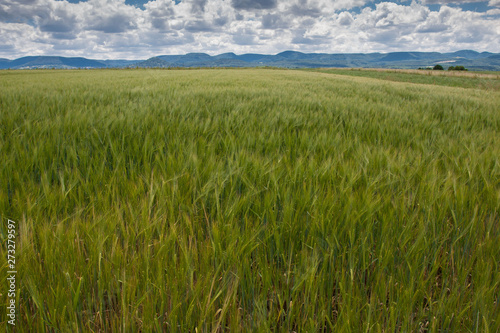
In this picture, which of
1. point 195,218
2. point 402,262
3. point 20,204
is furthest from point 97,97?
point 402,262

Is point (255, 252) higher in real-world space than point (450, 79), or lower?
lower

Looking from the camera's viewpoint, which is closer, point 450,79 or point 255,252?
point 255,252

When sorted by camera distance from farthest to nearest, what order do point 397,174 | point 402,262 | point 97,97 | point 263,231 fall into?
point 97,97, point 397,174, point 263,231, point 402,262

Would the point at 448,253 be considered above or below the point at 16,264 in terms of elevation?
below

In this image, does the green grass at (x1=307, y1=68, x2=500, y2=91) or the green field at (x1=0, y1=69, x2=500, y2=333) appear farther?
the green grass at (x1=307, y1=68, x2=500, y2=91)

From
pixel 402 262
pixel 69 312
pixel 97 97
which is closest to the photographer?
pixel 69 312

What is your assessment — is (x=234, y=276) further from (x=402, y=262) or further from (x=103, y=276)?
(x=402, y=262)

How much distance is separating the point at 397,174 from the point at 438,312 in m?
0.81

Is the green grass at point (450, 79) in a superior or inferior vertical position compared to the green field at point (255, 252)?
superior

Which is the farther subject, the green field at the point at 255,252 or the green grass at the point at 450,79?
the green grass at the point at 450,79

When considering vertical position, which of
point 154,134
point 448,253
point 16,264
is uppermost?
point 154,134

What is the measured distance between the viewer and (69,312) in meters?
0.64

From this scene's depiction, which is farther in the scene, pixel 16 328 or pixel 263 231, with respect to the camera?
pixel 263 231

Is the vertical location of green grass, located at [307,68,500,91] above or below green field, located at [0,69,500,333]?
above
